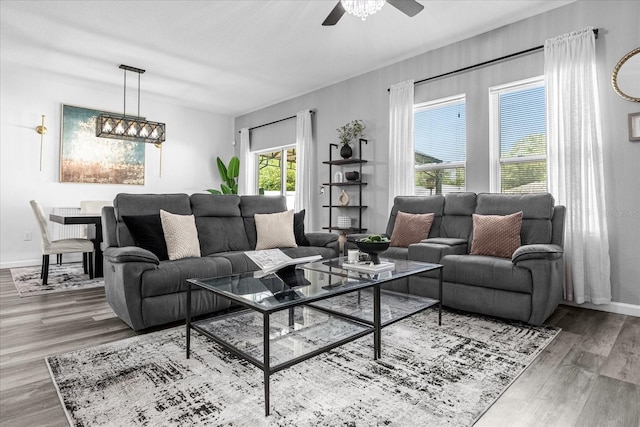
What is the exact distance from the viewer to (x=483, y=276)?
2.79m

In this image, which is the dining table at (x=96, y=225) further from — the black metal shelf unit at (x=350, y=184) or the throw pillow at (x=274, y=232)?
the black metal shelf unit at (x=350, y=184)

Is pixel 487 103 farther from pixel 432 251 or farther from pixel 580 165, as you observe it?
pixel 432 251

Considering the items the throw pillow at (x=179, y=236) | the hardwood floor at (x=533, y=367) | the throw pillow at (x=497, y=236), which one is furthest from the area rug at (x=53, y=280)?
the throw pillow at (x=497, y=236)

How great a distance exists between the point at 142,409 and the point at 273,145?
18.4 feet

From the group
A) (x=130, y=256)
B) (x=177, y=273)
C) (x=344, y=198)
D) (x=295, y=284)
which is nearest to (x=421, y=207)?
(x=344, y=198)

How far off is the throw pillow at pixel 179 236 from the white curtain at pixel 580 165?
3284mm

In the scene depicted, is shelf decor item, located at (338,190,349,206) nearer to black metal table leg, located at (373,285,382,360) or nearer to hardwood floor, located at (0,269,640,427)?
hardwood floor, located at (0,269,640,427)

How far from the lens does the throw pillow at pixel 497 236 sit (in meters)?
3.06

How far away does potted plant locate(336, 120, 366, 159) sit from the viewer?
504cm

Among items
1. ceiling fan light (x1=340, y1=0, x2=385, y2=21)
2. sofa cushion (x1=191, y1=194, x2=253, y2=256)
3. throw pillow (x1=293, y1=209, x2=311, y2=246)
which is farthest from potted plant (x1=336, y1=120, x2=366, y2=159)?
ceiling fan light (x1=340, y1=0, x2=385, y2=21)

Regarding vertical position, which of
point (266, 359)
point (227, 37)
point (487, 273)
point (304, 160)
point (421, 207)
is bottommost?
point (266, 359)

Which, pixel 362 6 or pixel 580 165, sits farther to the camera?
pixel 580 165

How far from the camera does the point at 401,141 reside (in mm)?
4543

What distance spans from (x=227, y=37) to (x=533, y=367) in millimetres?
4207
